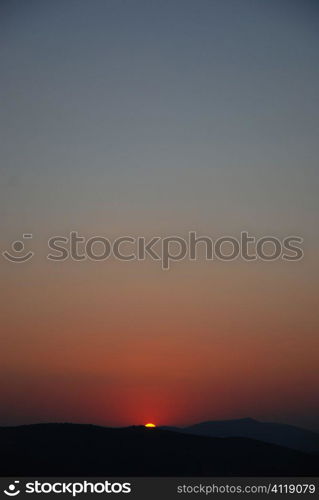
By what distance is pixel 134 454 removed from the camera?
1609 centimetres

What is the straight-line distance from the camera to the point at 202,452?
16422mm

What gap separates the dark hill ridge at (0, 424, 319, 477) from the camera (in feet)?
48.6

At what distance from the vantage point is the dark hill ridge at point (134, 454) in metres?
A: 14.8

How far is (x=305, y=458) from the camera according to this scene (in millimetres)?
16984
